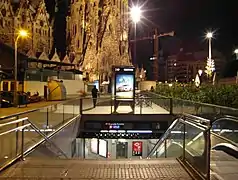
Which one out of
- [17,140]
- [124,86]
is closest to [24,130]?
[17,140]

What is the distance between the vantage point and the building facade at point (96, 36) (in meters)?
79.3

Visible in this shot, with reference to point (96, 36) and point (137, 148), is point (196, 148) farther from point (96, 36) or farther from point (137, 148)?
point (96, 36)

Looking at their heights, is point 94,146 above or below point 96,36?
below

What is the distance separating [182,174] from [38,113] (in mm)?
6304

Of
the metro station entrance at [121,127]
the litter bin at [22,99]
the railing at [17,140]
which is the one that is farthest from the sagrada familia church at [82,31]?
the railing at [17,140]

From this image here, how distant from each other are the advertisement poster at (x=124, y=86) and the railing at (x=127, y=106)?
35cm

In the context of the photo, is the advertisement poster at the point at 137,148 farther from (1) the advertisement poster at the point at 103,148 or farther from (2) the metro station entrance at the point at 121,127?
(2) the metro station entrance at the point at 121,127

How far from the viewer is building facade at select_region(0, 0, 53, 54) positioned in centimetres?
6197

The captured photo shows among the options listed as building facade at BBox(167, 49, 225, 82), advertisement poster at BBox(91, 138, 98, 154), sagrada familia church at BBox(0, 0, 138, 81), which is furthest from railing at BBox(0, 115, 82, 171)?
building facade at BBox(167, 49, 225, 82)

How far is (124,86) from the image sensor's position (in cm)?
2439

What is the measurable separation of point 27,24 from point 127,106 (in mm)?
48568

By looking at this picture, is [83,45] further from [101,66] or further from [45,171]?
[45,171]

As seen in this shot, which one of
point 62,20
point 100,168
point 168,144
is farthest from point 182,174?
point 62,20

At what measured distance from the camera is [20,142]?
912 centimetres
